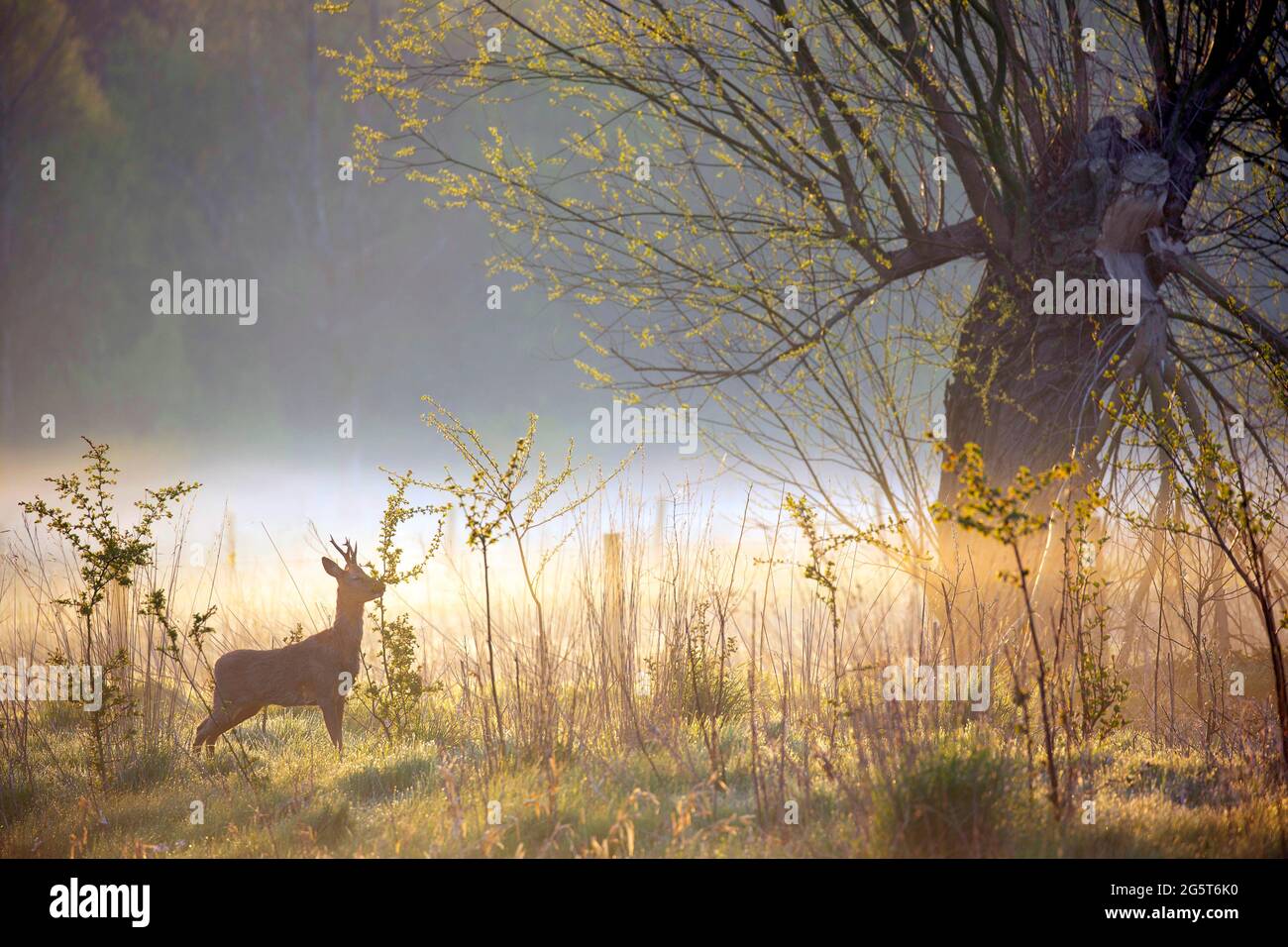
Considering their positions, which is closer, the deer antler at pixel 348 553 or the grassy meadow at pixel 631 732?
the grassy meadow at pixel 631 732

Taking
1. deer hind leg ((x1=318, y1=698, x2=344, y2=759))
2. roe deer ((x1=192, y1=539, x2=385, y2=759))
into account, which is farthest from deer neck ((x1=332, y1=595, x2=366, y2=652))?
deer hind leg ((x1=318, y1=698, x2=344, y2=759))

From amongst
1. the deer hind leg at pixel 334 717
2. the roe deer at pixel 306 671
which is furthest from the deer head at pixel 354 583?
the deer hind leg at pixel 334 717

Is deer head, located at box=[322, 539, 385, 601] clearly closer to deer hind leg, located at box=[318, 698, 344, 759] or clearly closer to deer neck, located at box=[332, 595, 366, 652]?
deer neck, located at box=[332, 595, 366, 652]

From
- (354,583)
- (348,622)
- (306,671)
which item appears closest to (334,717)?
(306,671)

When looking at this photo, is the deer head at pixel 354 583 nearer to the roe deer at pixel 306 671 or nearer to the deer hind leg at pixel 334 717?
the roe deer at pixel 306 671

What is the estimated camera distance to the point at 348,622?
174 inches

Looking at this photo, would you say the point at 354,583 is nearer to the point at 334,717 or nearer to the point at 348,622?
the point at 348,622

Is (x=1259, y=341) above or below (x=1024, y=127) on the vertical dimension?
below

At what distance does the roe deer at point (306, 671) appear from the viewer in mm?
4215

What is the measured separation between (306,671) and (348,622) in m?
0.29

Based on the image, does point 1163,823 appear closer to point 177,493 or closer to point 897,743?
point 897,743
